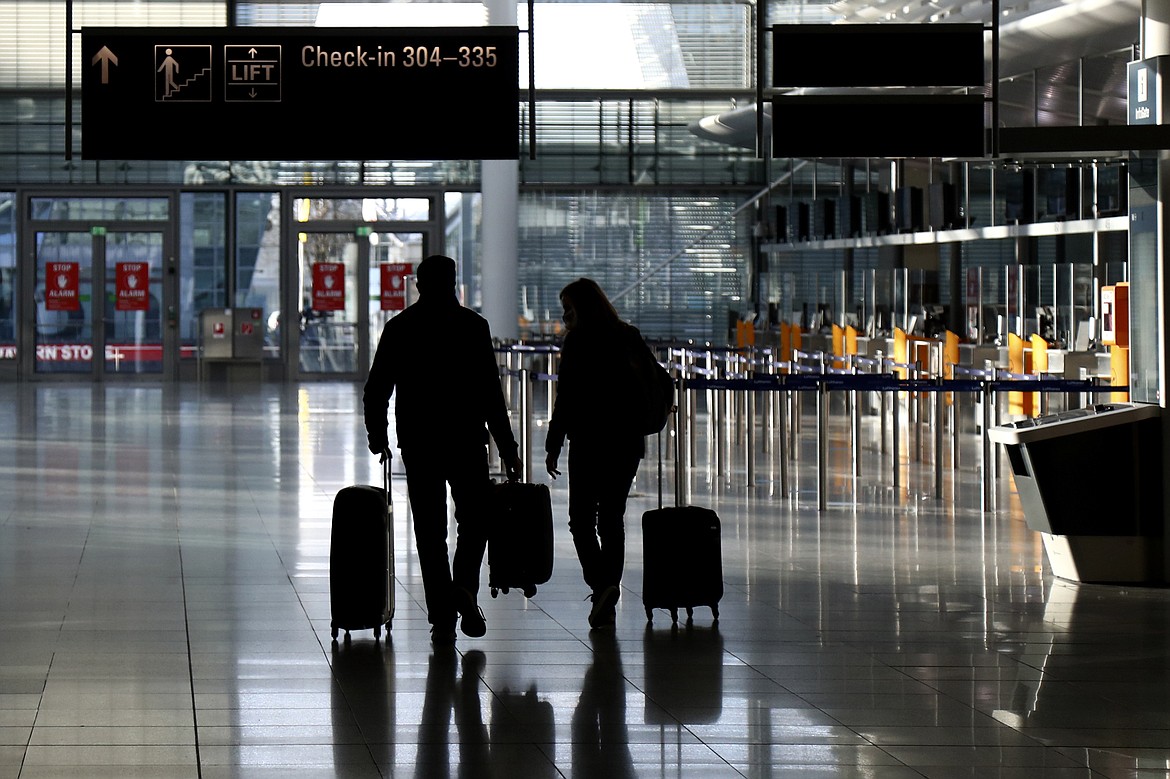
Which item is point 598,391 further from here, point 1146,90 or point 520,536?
point 1146,90

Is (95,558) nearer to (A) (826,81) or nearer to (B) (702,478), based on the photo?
(A) (826,81)

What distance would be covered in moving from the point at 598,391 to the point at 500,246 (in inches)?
796

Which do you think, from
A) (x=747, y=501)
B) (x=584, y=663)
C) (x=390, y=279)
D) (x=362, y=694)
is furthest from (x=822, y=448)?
(x=390, y=279)

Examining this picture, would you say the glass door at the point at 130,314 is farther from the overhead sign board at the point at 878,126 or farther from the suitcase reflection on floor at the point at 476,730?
the suitcase reflection on floor at the point at 476,730

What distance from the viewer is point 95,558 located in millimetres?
9492

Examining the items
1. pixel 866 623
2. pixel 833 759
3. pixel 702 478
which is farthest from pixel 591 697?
pixel 702 478

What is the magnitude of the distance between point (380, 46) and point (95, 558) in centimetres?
315

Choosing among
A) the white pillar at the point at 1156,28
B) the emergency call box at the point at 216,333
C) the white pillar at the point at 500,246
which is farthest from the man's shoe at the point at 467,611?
the emergency call box at the point at 216,333

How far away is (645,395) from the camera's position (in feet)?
24.8

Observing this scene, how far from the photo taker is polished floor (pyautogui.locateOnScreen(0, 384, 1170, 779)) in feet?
16.9

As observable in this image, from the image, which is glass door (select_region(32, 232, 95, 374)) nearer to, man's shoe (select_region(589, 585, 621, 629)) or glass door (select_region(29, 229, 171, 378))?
glass door (select_region(29, 229, 171, 378))

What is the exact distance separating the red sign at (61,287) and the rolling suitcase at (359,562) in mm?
25708

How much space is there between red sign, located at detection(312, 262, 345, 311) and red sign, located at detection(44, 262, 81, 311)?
420 cm

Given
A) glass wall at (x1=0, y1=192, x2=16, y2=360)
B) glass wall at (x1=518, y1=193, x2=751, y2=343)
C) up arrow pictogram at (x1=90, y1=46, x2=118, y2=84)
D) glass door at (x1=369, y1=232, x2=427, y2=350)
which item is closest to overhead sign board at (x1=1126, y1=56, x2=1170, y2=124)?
up arrow pictogram at (x1=90, y1=46, x2=118, y2=84)
